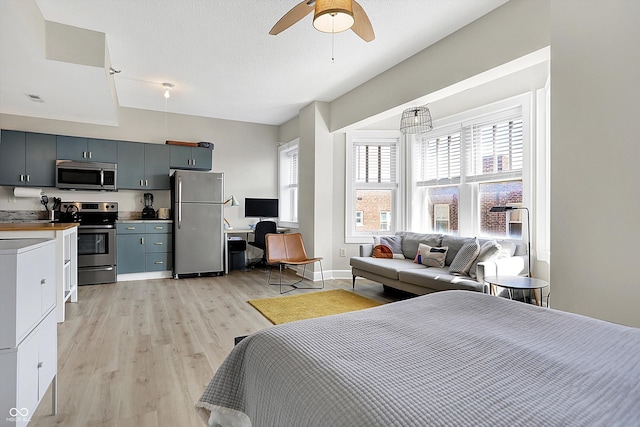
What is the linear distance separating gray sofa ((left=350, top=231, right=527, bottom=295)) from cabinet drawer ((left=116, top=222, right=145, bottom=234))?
3278mm

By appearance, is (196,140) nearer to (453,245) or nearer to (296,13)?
(296,13)

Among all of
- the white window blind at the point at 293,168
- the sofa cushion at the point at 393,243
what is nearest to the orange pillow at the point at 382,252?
the sofa cushion at the point at 393,243

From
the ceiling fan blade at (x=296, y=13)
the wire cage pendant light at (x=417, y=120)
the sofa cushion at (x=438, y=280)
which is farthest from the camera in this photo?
the wire cage pendant light at (x=417, y=120)

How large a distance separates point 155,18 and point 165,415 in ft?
10.3

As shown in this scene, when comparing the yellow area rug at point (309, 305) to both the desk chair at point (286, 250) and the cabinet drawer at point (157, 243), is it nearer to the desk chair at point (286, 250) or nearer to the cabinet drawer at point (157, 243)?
the desk chair at point (286, 250)

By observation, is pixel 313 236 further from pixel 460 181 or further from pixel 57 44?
pixel 57 44

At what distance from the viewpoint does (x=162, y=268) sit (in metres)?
5.32

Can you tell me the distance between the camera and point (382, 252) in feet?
15.1

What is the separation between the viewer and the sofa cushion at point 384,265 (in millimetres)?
3954

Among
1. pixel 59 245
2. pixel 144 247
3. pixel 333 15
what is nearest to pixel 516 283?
pixel 333 15

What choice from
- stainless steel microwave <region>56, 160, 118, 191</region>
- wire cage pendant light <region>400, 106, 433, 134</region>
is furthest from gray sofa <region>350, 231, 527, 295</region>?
stainless steel microwave <region>56, 160, 118, 191</region>

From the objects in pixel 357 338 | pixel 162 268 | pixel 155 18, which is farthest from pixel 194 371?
pixel 162 268

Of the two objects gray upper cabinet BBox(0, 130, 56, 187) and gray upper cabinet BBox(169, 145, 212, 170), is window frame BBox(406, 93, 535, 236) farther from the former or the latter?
gray upper cabinet BBox(0, 130, 56, 187)

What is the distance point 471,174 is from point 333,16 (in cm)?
302
